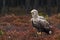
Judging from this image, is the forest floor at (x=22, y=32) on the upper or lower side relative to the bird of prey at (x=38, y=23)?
lower

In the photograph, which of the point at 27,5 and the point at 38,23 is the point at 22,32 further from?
the point at 27,5

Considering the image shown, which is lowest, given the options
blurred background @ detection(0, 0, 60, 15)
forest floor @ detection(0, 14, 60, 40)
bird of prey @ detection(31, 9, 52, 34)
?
blurred background @ detection(0, 0, 60, 15)

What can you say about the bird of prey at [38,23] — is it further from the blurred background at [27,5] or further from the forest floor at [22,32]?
the blurred background at [27,5]

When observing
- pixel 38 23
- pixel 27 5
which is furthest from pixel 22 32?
pixel 27 5

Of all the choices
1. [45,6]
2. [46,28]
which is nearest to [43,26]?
[46,28]

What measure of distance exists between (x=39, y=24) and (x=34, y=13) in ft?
2.11

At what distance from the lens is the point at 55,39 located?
36.7ft

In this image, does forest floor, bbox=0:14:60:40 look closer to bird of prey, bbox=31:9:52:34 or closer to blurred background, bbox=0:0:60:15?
Result: bird of prey, bbox=31:9:52:34


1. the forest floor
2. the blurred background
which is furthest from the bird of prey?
the blurred background

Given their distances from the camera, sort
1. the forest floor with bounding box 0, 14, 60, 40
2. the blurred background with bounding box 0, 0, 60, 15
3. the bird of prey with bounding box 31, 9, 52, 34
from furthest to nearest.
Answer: the blurred background with bounding box 0, 0, 60, 15
the bird of prey with bounding box 31, 9, 52, 34
the forest floor with bounding box 0, 14, 60, 40

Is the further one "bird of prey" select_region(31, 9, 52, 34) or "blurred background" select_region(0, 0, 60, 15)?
"blurred background" select_region(0, 0, 60, 15)

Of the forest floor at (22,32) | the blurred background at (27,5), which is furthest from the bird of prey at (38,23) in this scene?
the blurred background at (27,5)

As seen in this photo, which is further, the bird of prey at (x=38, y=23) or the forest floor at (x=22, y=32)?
the bird of prey at (x=38, y=23)

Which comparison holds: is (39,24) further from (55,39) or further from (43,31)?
(55,39)
